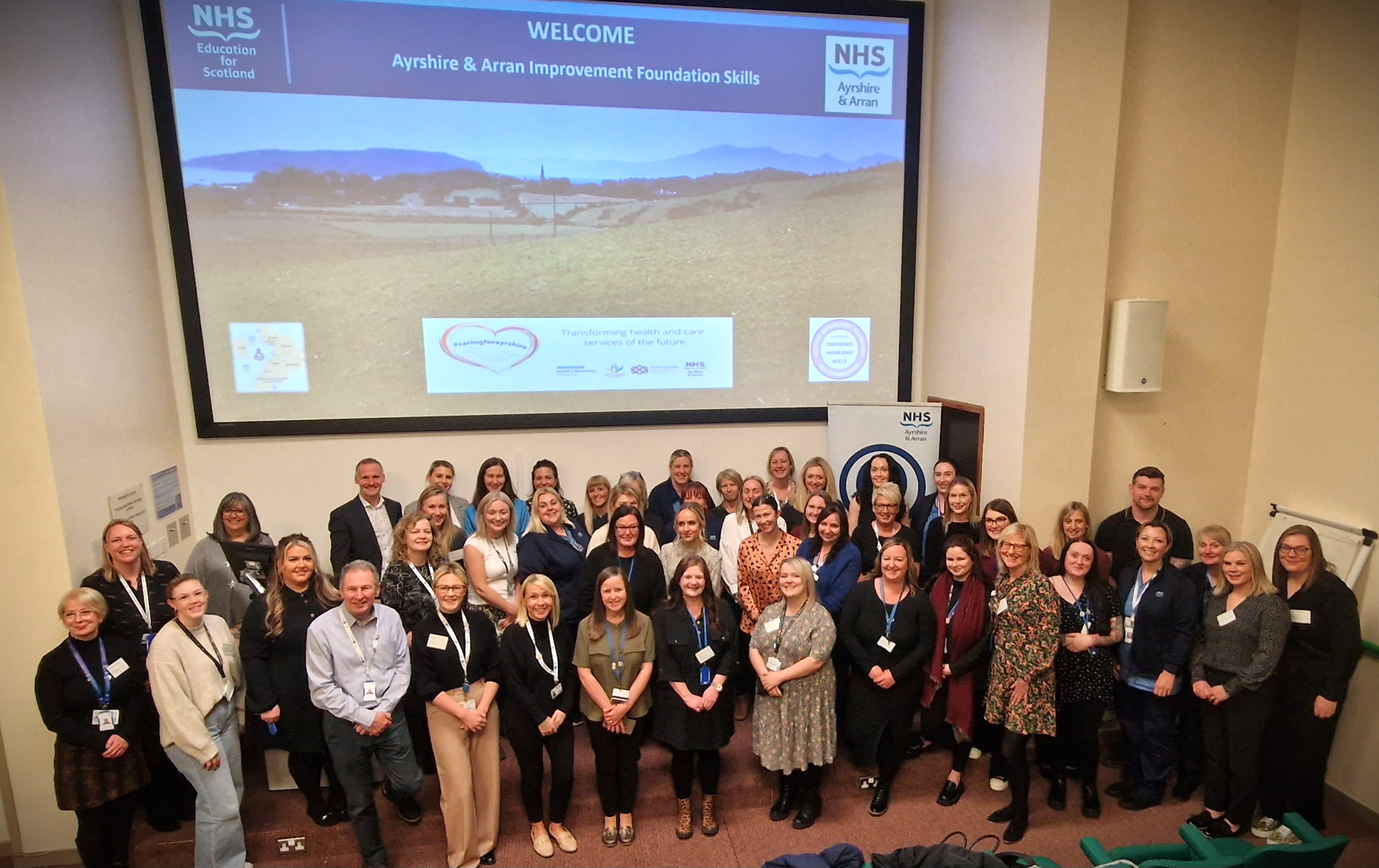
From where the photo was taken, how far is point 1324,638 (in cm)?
325

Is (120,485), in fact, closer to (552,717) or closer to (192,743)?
(192,743)

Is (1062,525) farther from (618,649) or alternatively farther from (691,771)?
(618,649)

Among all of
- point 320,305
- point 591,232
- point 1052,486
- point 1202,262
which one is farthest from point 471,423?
point 1202,262

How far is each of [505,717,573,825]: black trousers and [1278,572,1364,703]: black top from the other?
3.28 meters

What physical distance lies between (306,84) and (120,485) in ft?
8.97

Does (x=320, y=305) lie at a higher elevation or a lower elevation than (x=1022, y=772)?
higher

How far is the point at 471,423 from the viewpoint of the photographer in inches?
204

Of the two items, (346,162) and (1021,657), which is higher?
(346,162)

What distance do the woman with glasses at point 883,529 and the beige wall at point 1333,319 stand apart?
7.38ft

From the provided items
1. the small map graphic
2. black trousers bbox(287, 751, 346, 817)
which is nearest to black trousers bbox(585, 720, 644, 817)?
black trousers bbox(287, 751, 346, 817)

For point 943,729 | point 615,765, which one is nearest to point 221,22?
point 615,765

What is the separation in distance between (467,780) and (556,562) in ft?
3.76

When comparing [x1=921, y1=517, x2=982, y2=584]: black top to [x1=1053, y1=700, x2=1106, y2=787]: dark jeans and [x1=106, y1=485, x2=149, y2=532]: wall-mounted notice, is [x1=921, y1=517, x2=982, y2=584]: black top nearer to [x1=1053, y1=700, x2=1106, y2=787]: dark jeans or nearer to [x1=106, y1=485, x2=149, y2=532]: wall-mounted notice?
[x1=1053, y1=700, x2=1106, y2=787]: dark jeans

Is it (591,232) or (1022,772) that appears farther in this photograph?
(591,232)
